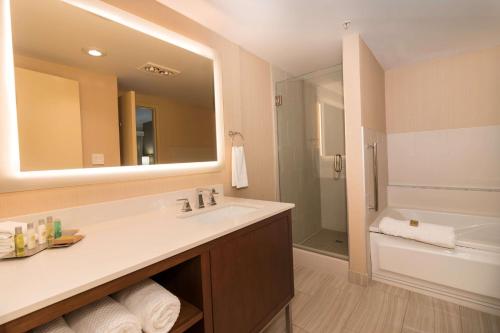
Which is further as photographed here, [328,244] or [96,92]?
[328,244]

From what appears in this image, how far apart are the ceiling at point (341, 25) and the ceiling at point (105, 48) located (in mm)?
354

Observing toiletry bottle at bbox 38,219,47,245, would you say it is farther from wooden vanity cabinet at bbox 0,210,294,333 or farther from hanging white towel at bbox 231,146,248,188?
hanging white towel at bbox 231,146,248,188

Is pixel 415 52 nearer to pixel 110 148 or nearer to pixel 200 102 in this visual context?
pixel 200 102

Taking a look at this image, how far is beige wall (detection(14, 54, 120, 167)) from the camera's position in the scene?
3.93ft

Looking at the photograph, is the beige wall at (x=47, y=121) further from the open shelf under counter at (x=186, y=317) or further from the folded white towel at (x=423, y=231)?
the folded white towel at (x=423, y=231)

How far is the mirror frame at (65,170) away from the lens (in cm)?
98

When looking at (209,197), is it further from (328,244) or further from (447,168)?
Result: (447,168)

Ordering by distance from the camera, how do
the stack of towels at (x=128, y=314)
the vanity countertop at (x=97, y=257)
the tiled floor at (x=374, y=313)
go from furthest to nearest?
the tiled floor at (x=374, y=313) < the stack of towels at (x=128, y=314) < the vanity countertop at (x=97, y=257)

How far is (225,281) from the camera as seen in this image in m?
1.06

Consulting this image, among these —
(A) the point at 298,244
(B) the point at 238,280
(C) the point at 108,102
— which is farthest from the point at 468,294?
(C) the point at 108,102

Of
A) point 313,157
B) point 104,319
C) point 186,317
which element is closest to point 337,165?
point 313,157

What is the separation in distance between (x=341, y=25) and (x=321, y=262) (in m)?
2.16

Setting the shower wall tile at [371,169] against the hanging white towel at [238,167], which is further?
the shower wall tile at [371,169]

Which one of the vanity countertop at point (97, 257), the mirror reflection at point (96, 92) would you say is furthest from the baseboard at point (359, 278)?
the mirror reflection at point (96, 92)
